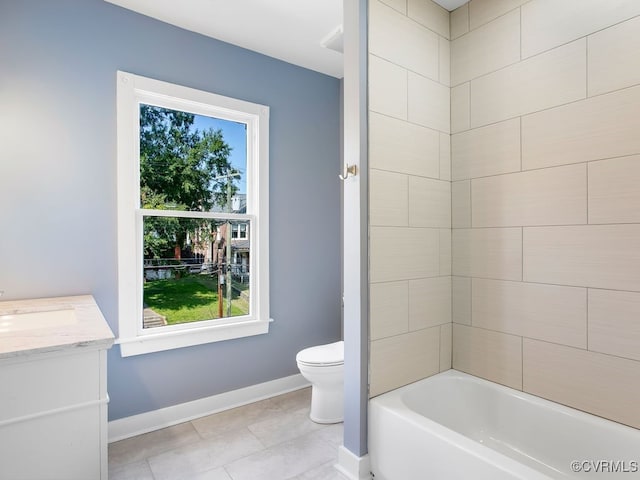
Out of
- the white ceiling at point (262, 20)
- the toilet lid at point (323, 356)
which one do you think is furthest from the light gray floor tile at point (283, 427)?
the white ceiling at point (262, 20)

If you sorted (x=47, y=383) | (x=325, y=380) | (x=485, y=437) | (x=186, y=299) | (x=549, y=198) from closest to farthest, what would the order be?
(x=47, y=383)
(x=549, y=198)
(x=485, y=437)
(x=325, y=380)
(x=186, y=299)

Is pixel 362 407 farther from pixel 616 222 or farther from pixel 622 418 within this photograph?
pixel 616 222

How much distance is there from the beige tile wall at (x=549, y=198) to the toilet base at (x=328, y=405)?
0.83m

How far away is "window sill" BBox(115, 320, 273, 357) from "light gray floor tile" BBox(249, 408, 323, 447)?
2.12 feet

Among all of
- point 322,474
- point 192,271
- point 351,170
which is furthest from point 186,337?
point 351,170

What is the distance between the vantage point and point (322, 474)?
190 cm

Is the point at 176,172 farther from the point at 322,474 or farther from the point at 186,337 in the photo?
the point at 322,474

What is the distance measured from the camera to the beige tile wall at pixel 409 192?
74.9 inches

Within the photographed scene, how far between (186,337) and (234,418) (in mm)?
664

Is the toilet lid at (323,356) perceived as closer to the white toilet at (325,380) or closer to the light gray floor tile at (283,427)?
the white toilet at (325,380)

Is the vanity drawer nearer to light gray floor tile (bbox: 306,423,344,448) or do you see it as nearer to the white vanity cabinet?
the white vanity cabinet

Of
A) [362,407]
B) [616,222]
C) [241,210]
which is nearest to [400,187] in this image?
[616,222]

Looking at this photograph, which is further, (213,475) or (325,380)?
(325,380)

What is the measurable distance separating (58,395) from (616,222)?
2.33 meters
